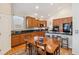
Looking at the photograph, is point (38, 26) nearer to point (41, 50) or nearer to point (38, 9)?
point (38, 9)

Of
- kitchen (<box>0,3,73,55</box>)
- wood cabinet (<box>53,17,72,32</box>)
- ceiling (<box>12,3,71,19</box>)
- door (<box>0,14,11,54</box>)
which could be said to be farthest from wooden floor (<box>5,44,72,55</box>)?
ceiling (<box>12,3,71,19</box>)

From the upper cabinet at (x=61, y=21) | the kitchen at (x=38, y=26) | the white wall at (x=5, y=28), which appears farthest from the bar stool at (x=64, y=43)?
the white wall at (x=5, y=28)

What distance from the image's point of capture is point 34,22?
88.8 inches

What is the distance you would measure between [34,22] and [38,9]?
11.0 inches

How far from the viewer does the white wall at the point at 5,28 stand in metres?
2.26

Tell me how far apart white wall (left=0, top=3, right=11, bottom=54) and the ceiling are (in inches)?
7.0

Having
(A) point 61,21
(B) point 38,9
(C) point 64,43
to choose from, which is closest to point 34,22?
(B) point 38,9

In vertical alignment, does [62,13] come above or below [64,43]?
above

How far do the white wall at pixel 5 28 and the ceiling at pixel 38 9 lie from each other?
0.18 meters

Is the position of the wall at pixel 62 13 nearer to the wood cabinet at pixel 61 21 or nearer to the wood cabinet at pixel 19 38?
the wood cabinet at pixel 61 21

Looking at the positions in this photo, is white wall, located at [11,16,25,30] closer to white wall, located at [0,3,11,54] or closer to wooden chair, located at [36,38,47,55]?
white wall, located at [0,3,11,54]

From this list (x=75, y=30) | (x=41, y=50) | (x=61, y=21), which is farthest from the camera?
(x=75, y=30)

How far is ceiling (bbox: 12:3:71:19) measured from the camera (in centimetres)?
217
